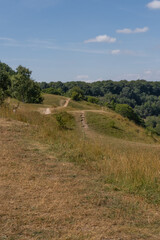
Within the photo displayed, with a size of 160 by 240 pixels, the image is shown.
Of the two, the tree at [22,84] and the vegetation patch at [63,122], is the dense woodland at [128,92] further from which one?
the vegetation patch at [63,122]

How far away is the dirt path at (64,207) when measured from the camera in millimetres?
3025

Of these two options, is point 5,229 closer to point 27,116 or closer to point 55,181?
point 55,181

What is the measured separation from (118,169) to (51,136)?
11.1 feet

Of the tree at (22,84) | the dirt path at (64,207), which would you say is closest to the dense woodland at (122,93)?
the tree at (22,84)

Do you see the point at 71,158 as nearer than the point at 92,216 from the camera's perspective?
No

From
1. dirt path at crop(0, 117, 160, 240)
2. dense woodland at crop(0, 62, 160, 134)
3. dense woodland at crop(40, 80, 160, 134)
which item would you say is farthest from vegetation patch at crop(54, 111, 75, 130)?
dense woodland at crop(40, 80, 160, 134)

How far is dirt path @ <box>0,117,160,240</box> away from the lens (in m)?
3.03

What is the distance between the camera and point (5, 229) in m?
3.01

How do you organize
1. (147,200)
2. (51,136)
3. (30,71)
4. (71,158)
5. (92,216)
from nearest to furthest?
(92,216), (147,200), (71,158), (51,136), (30,71)

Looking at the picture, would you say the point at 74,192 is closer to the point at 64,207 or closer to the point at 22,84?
the point at 64,207

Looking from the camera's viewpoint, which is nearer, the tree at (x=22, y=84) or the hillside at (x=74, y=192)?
the hillside at (x=74, y=192)

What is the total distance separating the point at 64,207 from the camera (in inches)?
142

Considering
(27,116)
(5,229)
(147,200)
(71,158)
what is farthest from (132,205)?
(27,116)

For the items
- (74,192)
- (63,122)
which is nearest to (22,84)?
(63,122)
